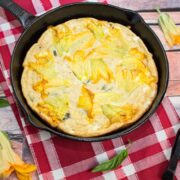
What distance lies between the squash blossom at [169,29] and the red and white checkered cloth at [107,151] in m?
0.36

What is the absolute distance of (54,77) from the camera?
6.98ft

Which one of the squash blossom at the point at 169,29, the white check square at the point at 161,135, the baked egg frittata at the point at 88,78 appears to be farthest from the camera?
the squash blossom at the point at 169,29

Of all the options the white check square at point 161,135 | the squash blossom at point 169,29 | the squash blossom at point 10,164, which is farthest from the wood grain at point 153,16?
the squash blossom at point 10,164

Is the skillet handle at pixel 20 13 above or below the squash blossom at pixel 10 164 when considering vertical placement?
above

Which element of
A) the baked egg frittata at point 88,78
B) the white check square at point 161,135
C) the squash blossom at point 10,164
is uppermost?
the baked egg frittata at point 88,78

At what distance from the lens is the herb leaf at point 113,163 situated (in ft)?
6.99

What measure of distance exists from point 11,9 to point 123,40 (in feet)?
1.86

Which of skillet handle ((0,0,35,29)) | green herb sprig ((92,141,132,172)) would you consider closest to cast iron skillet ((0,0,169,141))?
skillet handle ((0,0,35,29))

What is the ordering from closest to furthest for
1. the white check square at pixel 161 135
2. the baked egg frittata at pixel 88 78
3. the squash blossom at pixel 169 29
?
1. the baked egg frittata at pixel 88 78
2. the white check square at pixel 161 135
3. the squash blossom at pixel 169 29

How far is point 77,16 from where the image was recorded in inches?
92.4

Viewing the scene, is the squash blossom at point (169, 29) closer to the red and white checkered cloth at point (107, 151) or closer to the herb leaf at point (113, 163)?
the red and white checkered cloth at point (107, 151)

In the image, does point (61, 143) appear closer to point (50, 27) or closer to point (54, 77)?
point (54, 77)

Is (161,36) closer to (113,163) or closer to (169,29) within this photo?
(169,29)

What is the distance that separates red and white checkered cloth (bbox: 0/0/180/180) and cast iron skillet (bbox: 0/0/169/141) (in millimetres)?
137
